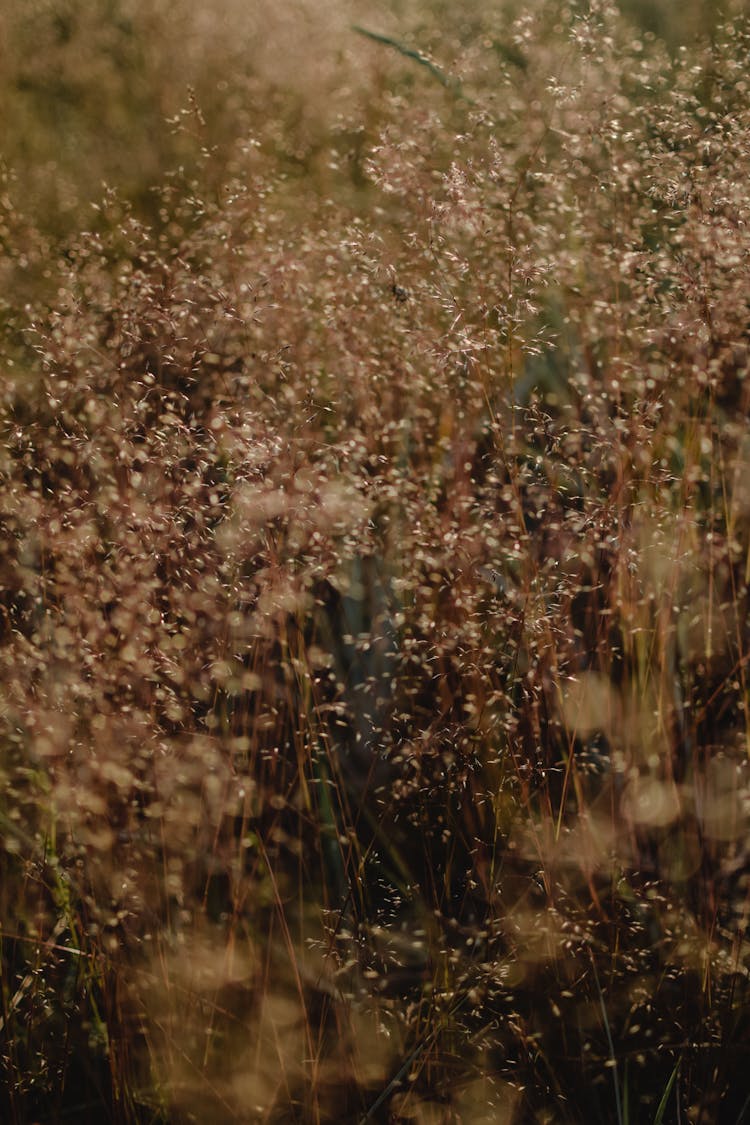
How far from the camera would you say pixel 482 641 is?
1.46 meters

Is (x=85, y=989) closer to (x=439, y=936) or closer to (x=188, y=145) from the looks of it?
(x=439, y=936)

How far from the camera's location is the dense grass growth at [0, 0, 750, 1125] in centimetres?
126

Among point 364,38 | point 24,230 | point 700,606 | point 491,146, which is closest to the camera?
point 491,146

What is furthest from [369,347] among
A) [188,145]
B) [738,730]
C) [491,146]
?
[188,145]

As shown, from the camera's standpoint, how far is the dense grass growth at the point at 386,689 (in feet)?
4.14

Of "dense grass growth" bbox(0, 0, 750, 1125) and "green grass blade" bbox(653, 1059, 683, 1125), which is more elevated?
"dense grass growth" bbox(0, 0, 750, 1125)

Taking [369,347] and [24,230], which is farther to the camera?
[24,230]

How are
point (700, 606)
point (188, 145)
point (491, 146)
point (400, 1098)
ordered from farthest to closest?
point (188, 145), point (700, 606), point (491, 146), point (400, 1098)

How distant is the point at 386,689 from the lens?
67.2 inches

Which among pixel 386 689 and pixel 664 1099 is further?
pixel 386 689

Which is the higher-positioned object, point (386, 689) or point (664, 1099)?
point (386, 689)

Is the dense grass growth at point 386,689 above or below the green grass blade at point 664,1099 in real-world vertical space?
above

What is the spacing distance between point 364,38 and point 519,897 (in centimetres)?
226

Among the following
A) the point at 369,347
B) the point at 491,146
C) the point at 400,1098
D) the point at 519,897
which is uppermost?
the point at 491,146
